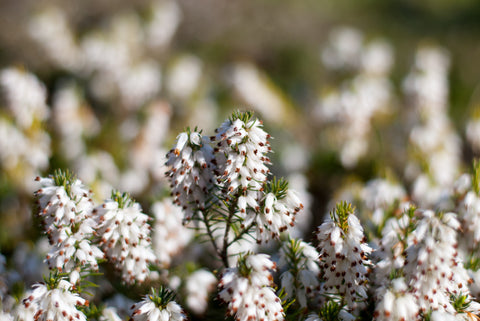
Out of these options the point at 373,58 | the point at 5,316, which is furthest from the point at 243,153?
the point at 373,58

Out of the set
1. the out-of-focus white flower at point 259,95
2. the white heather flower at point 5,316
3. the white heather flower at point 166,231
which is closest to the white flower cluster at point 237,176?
the white heather flower at point 166,231

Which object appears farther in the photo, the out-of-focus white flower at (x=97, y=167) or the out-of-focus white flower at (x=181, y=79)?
the out-of-focus white flower at (x=181, y=79)

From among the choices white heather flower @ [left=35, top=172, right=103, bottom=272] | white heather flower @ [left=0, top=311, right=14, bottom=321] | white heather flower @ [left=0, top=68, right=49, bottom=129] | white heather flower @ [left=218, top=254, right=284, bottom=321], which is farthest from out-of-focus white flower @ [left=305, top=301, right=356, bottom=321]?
white heather flower @ [left=0, top=68, right=49, bottom=129]

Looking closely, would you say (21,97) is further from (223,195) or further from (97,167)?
(223,195)

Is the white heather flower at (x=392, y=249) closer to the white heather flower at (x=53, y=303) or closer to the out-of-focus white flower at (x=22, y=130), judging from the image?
the white heather flower at (x=53, y=303)

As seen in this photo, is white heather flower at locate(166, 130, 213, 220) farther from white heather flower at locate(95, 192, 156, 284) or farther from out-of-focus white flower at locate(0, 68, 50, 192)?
out-of-focus white flower at locate(0, 68, 50, 192)

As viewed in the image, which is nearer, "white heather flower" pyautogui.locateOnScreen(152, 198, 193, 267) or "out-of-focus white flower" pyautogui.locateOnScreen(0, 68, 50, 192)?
"white heather flower" pyautogui.locateOnScreen(152, 198, 193, 267)
